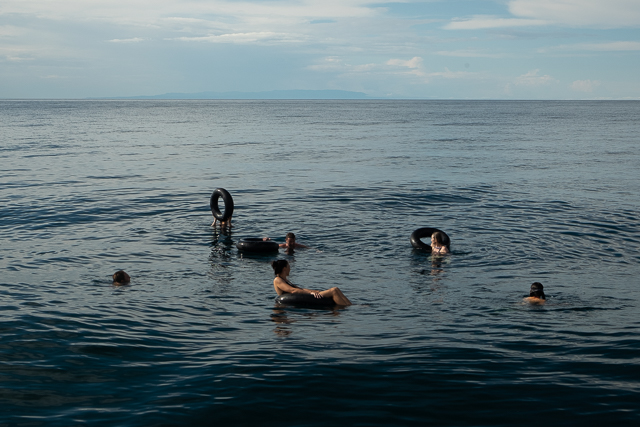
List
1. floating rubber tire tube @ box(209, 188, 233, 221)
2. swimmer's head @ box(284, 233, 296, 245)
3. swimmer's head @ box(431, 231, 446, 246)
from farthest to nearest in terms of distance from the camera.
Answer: floating rubber tire tube @ box(209, 188, 233, 221) < swimmer's head @ box(284, 233, 296, 245) < swimmer's head @ box(431, 231, 446, 246)

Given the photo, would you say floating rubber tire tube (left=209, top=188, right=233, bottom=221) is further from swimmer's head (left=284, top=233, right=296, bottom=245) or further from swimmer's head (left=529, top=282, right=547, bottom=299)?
swimmer's head (left=529, top=282, right=547, bottom=299)

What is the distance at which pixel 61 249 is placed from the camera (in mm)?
19125

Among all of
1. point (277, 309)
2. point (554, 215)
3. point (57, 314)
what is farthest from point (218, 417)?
point (554, 215)

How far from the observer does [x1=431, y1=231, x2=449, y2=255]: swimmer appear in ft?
59.5

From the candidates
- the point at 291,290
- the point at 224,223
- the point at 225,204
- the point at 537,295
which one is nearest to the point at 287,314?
the point at 291,290

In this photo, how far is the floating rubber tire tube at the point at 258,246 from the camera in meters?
18.4

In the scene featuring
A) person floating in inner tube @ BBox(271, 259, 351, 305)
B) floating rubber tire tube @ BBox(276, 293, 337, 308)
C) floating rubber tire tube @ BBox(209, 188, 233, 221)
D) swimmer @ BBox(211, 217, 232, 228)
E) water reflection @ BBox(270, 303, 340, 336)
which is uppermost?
floating rubber tire tube @ BBox(209, 188, 233, 221)

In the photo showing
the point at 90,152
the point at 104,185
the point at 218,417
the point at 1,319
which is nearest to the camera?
the point at 218,417

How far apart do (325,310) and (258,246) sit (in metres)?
5.63

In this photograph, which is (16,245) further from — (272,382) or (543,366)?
(543,366)

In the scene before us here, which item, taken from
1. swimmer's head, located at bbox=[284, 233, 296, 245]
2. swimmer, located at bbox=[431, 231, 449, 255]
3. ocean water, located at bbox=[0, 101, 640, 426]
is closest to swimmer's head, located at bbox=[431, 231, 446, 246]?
swimmer, located at bbox=[431, 231, 449, 255]

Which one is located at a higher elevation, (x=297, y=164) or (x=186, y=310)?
(x=297, y=164)

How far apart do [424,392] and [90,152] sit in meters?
47.9

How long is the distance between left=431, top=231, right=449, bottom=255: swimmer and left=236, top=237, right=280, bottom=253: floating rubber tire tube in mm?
4855
